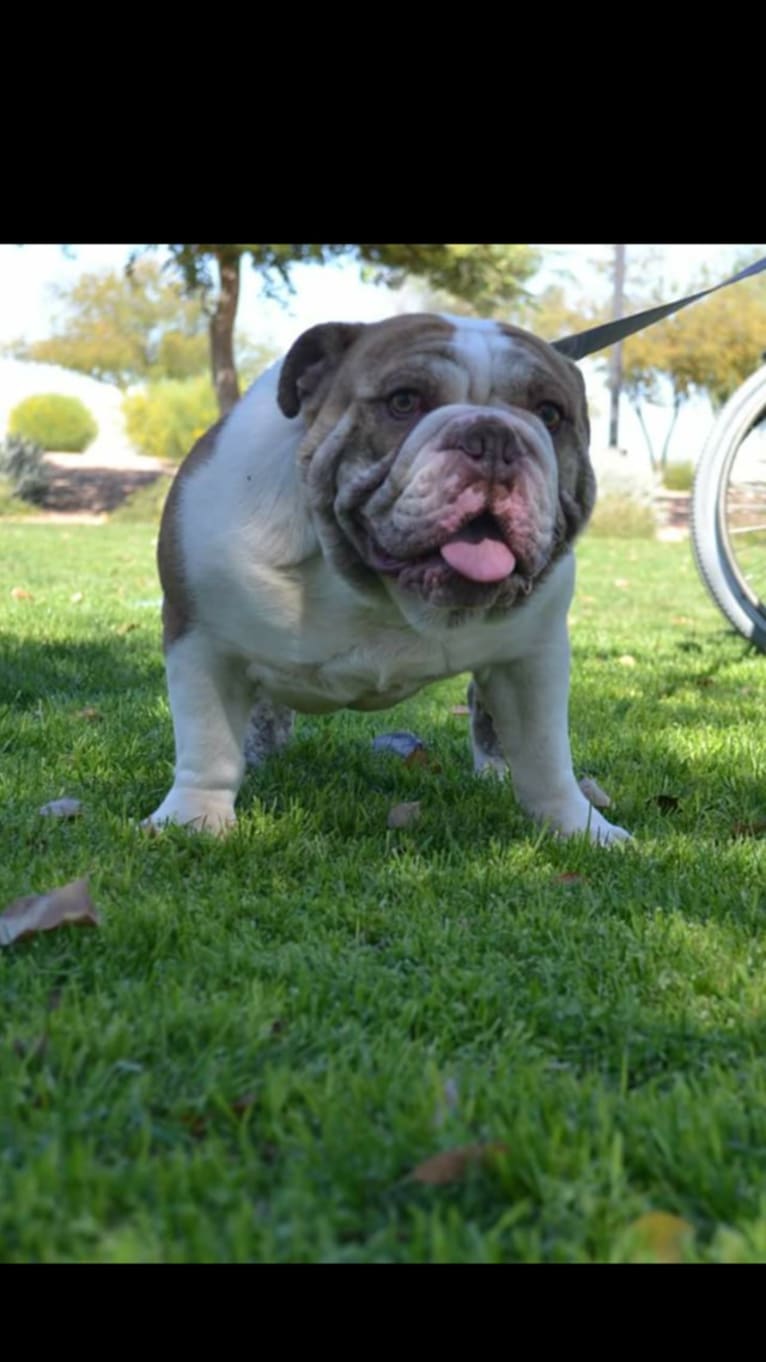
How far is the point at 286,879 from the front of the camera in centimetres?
282

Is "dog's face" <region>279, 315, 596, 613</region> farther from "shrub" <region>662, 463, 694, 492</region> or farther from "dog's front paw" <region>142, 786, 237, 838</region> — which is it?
"shrub" <region>662, 463, 694, 492</region>

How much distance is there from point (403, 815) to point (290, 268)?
64.4 feet

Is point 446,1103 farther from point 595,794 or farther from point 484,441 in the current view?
point 595,794

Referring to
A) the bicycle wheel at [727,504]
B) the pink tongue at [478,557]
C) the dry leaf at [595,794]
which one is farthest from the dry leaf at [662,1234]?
the bicycle wheel at [727,504]

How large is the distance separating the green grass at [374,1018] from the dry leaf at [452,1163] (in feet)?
0.06

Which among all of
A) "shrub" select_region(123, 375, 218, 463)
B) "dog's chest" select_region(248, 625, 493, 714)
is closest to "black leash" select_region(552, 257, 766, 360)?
"dog's chest" select_region(248, 625, 493, 714)

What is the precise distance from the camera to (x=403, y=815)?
3.35 m

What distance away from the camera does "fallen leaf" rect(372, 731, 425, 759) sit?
4.20m

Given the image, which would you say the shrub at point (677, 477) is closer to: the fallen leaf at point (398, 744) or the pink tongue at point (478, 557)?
the fallen leaf at point (398, 744)

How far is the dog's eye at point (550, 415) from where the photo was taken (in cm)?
290
